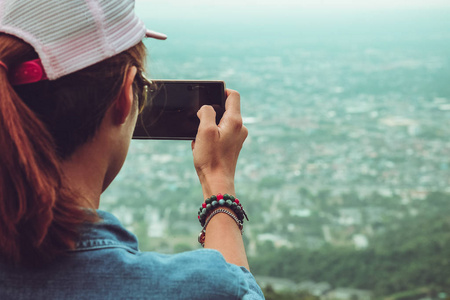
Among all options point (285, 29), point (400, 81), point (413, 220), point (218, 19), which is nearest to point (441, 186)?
point (413, 220)

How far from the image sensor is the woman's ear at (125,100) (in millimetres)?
580

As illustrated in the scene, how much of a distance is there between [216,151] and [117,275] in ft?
0.83

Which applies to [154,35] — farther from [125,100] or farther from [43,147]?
[43,147]

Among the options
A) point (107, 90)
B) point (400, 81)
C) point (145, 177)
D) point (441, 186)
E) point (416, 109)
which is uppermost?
point (400, 81)

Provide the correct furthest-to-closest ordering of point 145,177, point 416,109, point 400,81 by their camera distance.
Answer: point 400,81 < point 416,109 < point 145,177

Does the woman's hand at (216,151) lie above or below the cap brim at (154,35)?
below

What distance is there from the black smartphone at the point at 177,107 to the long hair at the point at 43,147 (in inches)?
10.6

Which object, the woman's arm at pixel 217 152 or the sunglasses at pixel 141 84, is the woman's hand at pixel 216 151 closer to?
the woman's arm at pixel 217 152

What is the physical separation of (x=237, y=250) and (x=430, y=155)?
3623mm

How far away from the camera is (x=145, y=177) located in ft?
10.1

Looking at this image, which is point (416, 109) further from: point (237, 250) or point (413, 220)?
point (237, 250)

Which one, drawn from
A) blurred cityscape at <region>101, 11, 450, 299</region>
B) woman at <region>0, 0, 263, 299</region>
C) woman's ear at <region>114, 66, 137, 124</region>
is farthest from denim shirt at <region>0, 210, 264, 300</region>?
blurred cityscape at <region>101, 11, 450, 299</region>

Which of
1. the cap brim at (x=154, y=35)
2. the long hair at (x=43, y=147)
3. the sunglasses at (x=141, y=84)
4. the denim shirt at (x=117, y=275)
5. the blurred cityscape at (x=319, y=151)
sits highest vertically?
the blurred cityscape at (x=319, y=151)

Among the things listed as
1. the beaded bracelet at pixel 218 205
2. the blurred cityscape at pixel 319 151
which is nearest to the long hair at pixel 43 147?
the beaded bracelet at pixel 218 205
